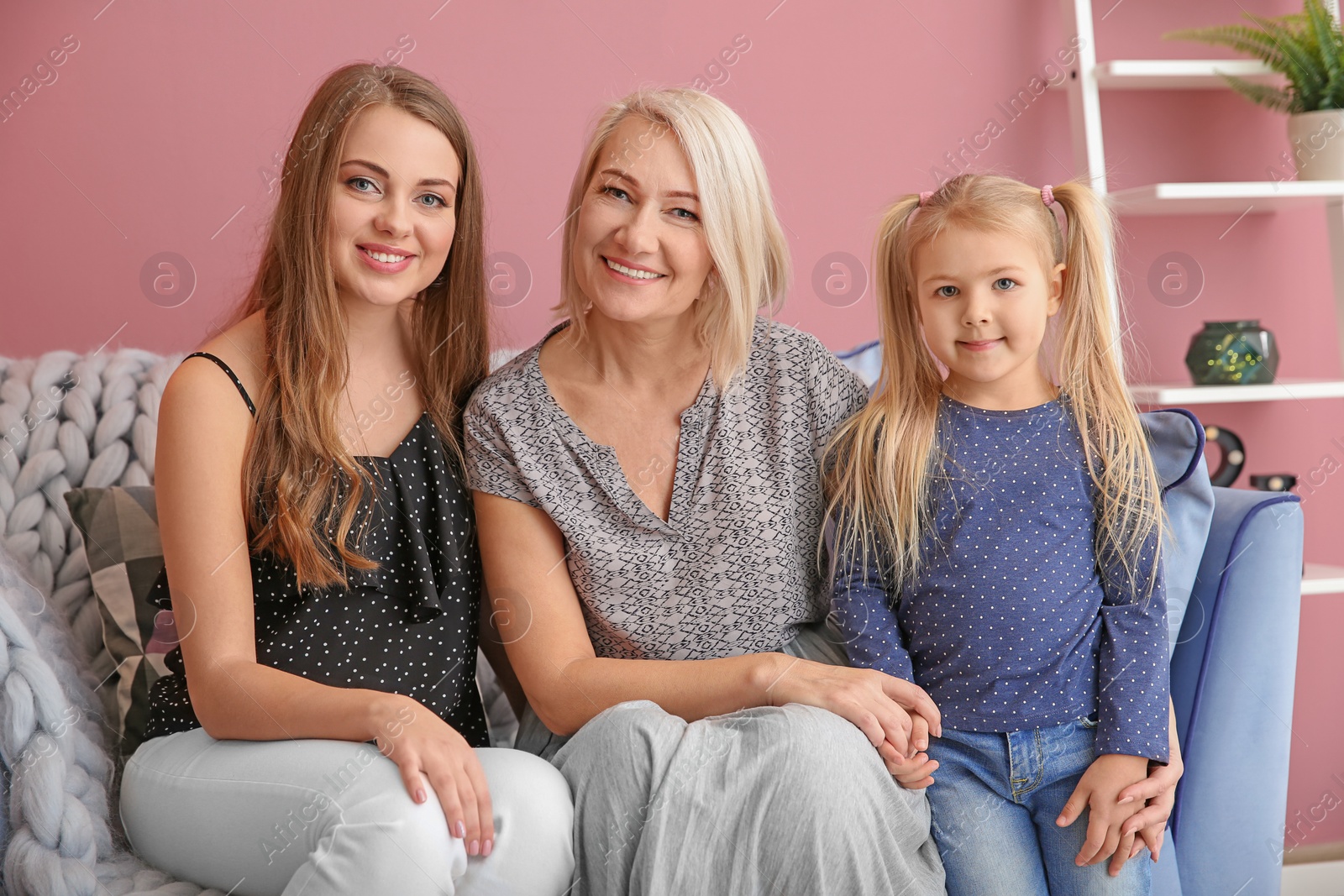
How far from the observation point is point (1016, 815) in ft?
4.08

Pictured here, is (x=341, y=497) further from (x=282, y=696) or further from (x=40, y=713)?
(x=40, y=713)

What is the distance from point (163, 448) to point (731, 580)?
0.69 meters

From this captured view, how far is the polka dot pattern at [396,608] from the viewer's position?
1305mm

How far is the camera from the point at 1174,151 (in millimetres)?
2211

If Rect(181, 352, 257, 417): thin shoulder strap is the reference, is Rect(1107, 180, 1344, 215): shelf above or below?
above

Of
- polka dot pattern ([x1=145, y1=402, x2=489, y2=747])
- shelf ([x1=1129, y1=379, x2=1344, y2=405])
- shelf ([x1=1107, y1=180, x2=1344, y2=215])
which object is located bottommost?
polka dot pattern ([x1=145, y1=402, x2=489, y2=747])

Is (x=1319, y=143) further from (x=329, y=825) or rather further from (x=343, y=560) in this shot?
(x=329, y=825)

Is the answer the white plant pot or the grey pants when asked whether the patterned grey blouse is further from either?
the white plant pot

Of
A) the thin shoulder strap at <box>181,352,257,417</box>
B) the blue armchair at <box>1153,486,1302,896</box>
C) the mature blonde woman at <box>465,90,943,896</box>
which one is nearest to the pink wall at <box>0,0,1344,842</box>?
the mature blonde woman at <box>465,90,943,896</box>

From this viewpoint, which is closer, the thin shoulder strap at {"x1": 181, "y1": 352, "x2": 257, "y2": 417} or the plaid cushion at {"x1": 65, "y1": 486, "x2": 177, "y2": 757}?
the thin shoulder strap at {"x1": 181, "y1": 352, "x2": 257, "y2": 417}

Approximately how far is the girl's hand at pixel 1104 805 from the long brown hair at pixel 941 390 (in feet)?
0.67

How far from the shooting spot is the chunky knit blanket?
1143 mm

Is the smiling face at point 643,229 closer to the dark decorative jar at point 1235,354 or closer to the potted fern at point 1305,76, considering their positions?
the dark decorative jar at point 1235,354

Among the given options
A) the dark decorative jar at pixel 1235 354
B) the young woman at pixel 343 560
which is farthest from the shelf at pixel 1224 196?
the young woman at pixel 343 560
